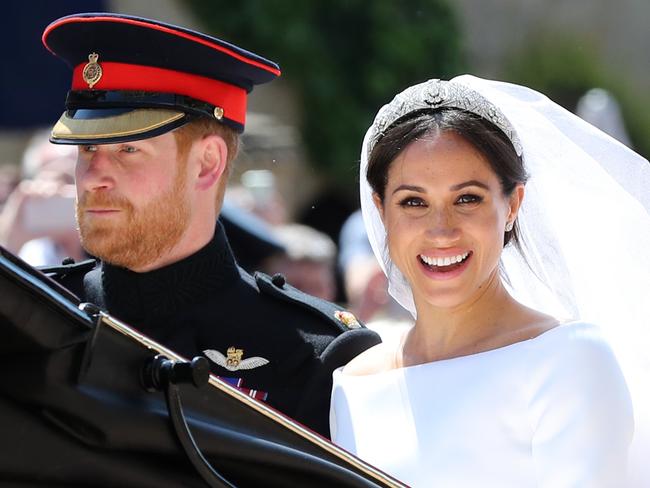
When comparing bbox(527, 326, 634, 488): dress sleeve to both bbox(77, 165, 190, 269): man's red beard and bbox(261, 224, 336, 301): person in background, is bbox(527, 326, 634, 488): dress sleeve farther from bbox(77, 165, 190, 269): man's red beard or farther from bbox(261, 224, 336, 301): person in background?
bbox(261, 224, 336, 301): person in background

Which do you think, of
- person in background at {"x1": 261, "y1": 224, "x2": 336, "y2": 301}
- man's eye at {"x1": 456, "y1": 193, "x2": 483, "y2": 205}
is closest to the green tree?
person in background at {"x1": 261, "y1": 224, "x2": 336, "y2": 301}

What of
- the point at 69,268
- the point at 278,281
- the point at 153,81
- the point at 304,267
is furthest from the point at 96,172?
the point at 304,267

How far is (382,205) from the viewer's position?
280cm

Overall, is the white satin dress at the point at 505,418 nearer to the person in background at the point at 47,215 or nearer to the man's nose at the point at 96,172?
the man's nose at the point at 96,172

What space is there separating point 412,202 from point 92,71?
2.73 feet

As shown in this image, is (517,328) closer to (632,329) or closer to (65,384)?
(632,329)

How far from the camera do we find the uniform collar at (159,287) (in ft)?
9.61

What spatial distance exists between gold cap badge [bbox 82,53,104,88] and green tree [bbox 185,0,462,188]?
14145 millimetres

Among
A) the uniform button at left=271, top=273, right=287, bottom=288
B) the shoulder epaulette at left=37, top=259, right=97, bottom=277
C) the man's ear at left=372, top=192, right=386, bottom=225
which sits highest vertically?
the man's ear at left=372, top=192, right=386, bottom=225

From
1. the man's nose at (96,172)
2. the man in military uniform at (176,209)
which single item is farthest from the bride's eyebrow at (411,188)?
the man's nose at (96,172)

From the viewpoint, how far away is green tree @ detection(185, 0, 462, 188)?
17.3 m

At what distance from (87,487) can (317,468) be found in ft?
1.06

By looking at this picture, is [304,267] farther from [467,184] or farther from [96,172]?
[467,184]

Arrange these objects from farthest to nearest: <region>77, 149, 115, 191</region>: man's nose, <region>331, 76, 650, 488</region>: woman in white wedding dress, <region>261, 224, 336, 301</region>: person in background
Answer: <region>261, 224, 336, 301</region>: person in background → <region>77, 149, 115, 191</region>: man's nose → <region>331, 76, 650, 488</region>: woman in white wedding dress
